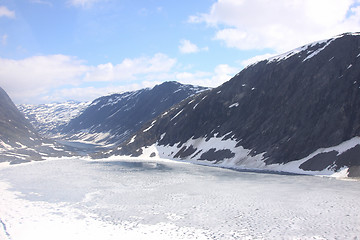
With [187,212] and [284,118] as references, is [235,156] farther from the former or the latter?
[187,212]

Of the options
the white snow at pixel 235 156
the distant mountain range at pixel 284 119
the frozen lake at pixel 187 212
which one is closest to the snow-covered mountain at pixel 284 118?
the distant mountain range at pixel 284 119

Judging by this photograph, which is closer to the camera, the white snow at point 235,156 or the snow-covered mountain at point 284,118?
the white snow at point 235,156

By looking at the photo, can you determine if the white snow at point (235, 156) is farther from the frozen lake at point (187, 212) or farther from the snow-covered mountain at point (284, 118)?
the frozen lake at point (187, 212)

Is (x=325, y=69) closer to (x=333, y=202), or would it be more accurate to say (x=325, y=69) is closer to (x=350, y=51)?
(x=350, y=51)

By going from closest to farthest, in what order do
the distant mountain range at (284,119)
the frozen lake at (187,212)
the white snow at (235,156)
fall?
the frozen lake at (187,212) → the white snow at (235,156) → the distant mountain range at (284,119)

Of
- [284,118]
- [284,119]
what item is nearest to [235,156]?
[284,119]

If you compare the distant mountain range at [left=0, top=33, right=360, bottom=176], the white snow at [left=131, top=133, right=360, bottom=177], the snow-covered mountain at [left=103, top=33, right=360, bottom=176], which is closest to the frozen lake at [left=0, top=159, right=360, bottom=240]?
the white snow at [left=131, top=133, right=360, bottom=177]

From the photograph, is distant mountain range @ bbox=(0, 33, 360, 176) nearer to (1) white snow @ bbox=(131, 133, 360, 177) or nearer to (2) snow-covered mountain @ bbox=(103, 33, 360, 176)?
(2) snow-covered mountain @ bbox=(103, 33, 360, 176)

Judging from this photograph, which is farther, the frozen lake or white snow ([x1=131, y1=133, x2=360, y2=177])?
white snow ([x1=131, y1=133, x2=360, y2=177])
